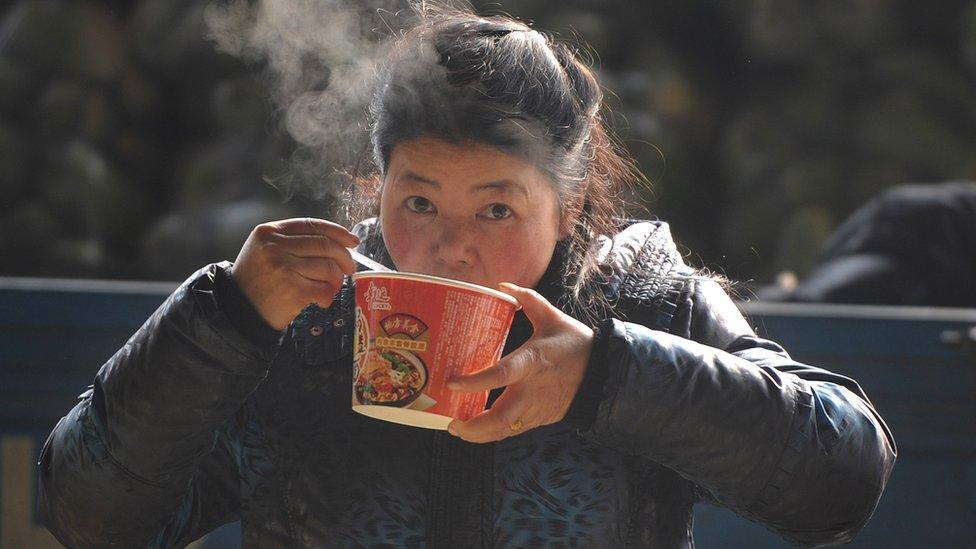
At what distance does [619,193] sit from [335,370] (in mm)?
577

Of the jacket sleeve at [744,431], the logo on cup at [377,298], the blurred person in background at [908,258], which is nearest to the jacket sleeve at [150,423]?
the logo on cup at [377,298]

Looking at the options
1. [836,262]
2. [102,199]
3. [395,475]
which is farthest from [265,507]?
[102,199]

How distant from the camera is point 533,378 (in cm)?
127

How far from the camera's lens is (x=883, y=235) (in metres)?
4.00

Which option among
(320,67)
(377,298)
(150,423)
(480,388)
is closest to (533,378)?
(480,388)

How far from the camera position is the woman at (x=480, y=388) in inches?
53.7

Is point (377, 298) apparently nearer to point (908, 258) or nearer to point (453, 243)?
point (453, 243)

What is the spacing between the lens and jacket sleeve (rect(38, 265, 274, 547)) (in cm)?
139

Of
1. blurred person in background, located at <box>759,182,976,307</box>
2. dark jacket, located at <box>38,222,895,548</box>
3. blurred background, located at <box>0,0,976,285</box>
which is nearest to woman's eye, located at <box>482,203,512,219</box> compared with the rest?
dark jacket, located at <box>38,222,895,548</box>

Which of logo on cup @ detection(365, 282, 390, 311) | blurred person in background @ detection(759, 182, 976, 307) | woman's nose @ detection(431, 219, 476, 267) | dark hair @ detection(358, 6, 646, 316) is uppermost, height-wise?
dark hair @ detection(358, 6, 646, 316)

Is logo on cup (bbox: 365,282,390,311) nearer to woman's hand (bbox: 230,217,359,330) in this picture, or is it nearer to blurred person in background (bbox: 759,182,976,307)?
woman's hand (bbox: 230,217,359,330)

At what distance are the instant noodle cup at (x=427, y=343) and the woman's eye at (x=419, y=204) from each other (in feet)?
0.61

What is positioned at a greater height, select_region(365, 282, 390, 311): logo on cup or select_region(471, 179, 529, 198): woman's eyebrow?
select_region(471, 179, 529, 198): woman's eyebrow

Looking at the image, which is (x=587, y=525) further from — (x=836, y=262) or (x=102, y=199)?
(x=102, y=199)
